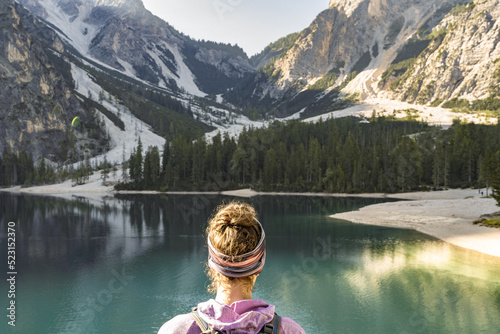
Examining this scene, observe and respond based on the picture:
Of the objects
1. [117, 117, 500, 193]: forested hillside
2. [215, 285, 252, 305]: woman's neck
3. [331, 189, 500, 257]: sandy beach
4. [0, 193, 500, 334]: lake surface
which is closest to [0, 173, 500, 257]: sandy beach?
[331, 189, 500, 257]: sandy beach

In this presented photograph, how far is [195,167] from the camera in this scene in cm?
14550

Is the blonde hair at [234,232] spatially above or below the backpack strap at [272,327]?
above

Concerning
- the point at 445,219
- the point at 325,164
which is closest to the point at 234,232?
the point at 445,219

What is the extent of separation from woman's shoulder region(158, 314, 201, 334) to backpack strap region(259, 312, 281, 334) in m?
0.59

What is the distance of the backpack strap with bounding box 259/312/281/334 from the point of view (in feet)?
10.6

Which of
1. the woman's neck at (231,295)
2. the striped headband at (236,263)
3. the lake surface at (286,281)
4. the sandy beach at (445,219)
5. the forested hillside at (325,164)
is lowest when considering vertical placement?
the lake surface at (286,281)

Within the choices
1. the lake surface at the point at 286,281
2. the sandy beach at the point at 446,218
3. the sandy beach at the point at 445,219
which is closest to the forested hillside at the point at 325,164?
the sandy beach at the point at 446,218

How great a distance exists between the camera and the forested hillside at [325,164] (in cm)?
12212

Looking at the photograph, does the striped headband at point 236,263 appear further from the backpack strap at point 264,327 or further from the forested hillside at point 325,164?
the forested hillside at point 325,164

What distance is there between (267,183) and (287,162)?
1123 centimetres

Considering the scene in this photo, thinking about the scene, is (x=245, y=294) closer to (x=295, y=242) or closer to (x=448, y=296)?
(x=448, y=296)

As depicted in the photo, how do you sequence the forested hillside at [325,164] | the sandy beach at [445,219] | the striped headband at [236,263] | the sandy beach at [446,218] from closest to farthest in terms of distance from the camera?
the striped headband at [236,263] < the sandy beach at [445,219] < the sandy beach at [446,218] < the forested hillside at [325,164]

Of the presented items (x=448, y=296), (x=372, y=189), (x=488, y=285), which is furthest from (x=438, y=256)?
(x=372, y=189)

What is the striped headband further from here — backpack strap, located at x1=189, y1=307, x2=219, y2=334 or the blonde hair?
backpack strap, located at x1=189, y1=307, x2=219, y2=334
